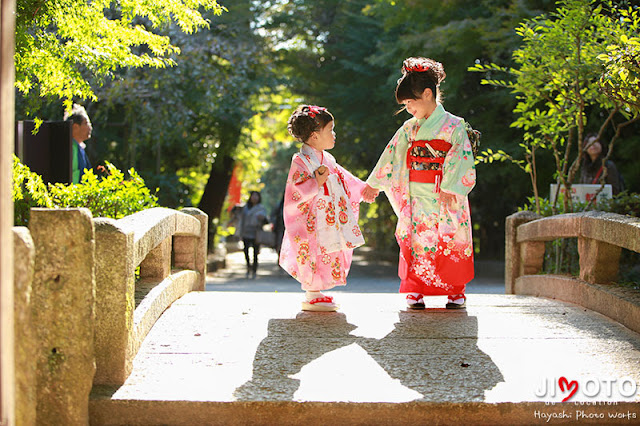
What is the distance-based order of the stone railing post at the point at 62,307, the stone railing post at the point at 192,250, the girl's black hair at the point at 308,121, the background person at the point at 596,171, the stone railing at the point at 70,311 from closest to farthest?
the stone railing at the point at 70,311 < the stone railing post at the point at 62,307 < the girl's black hair at the point at 308,121 < the stone railing post at the point at 192,250 < the background person at the point at 596,171

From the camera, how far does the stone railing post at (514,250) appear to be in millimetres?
7113

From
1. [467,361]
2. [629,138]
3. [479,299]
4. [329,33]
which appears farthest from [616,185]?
[329,33]

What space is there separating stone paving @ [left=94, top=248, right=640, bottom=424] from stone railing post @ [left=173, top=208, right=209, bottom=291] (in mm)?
1180

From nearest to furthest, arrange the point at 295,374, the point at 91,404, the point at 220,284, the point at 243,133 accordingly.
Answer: the point at 91,404 < the point at 295,374 < the point at 220,284 < the point at 243,133

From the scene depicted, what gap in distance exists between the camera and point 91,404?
3295mm

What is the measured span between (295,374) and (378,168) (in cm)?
247

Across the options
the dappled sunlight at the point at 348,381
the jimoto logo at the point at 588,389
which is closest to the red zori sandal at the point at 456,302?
the dappled sunlight at the point at 348,381

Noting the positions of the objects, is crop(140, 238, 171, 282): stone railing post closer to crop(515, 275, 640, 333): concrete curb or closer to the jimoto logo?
the jimoto logo

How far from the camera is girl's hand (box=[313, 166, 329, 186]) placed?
18.0 feet

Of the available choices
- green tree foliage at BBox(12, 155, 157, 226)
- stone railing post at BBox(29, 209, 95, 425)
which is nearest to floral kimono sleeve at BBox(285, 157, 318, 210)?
green tree foliage at BBox(12, 155, 157, 226)

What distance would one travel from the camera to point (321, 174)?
552 centimetres

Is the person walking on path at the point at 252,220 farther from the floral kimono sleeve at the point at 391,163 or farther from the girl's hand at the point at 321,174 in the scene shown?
the girl's hand at the point at 321,174

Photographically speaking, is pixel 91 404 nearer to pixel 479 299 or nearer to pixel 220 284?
pixel 479 299

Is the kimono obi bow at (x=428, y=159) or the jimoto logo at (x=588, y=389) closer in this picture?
the jimoto logo at (x=588, y=389)
